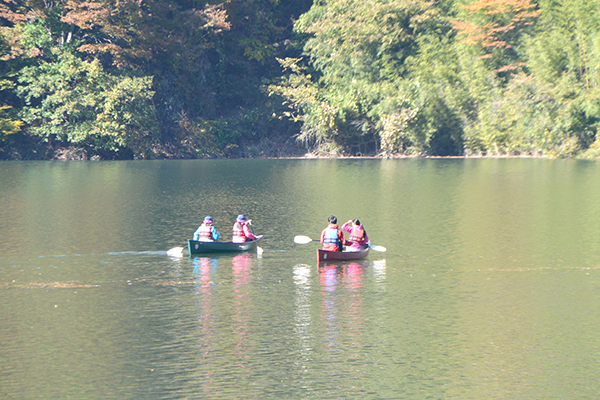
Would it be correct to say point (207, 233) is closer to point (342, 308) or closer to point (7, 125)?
point (342, 308)

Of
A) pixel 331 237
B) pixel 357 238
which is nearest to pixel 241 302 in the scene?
pixel 331 237

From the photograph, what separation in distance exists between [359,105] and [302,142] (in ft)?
36.9

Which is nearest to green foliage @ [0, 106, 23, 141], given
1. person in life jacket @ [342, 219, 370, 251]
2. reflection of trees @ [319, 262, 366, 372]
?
person in life jacket @ [342, 219, 370, 251]

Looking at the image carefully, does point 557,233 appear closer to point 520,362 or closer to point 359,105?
point 520,362

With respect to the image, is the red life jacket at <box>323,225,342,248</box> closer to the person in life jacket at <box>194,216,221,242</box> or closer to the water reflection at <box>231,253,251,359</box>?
the water reflection at <box>231,253,251,359</box>

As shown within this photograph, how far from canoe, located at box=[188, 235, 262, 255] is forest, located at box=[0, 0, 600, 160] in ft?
176

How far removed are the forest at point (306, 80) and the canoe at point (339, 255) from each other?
52.9 meters

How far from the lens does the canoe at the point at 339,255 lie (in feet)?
81.2

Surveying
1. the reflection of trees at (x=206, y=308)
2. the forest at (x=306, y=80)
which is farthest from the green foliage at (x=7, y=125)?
the reflection of trees at (x=206, y=308)

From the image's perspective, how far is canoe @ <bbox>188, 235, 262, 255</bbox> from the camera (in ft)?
86.0

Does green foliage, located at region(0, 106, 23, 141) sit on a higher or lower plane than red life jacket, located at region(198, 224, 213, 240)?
higher

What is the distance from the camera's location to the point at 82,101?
77625mm

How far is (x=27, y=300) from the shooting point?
2000cm

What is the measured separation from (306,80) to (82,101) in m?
26.4
